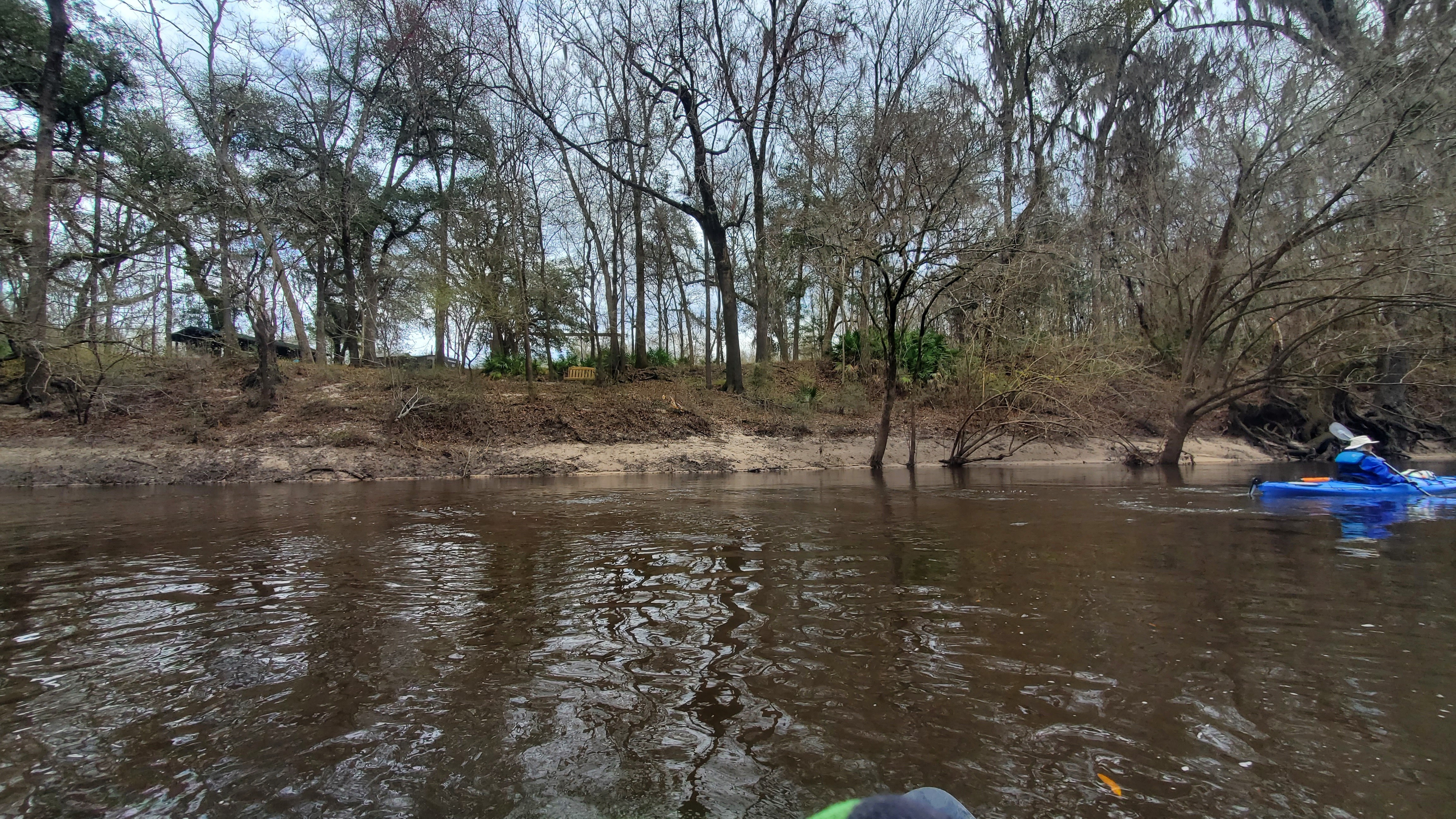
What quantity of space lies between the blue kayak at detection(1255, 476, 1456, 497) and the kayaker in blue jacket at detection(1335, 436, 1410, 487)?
0.32 ft

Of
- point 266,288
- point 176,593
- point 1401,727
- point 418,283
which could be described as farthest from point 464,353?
point 1401,727

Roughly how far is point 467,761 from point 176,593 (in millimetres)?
4017

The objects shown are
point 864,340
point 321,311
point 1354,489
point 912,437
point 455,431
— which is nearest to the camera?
point 1354,489

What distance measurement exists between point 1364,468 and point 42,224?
22.7m

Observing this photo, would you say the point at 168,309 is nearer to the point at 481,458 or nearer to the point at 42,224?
the point at 42,224

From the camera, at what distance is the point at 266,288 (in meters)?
16.9

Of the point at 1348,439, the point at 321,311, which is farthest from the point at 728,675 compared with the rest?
the point at 321,311

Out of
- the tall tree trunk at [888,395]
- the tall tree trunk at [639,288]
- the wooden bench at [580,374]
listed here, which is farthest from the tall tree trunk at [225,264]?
the tall tree trunk at [888,395]

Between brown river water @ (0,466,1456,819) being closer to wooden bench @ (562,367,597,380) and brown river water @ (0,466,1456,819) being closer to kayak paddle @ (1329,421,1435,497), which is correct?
kayak paddle @ (1329,421,1435,497)

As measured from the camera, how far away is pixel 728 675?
10.8ft

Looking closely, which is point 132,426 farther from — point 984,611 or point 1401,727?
point 1401,727

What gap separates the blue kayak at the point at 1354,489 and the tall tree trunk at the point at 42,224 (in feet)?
69.7

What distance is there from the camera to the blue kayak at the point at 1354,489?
9.34m

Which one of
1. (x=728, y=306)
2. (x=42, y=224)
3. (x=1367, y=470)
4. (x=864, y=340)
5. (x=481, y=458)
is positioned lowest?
(x=1367, y=470)
